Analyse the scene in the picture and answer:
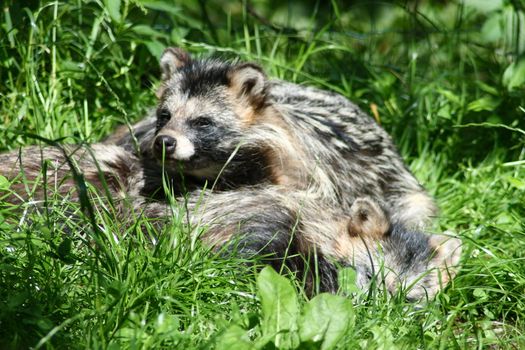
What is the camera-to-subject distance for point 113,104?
6.38m

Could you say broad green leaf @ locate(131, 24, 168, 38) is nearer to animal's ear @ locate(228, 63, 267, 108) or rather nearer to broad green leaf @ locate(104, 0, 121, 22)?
broad green leaf @ locate(104, 0, 121, 22)

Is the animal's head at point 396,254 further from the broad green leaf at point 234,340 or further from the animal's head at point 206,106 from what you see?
the broad green leaf at point 234,340

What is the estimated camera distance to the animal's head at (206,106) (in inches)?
206

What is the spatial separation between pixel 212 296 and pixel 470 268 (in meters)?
1.52

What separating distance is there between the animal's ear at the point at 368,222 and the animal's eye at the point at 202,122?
40.9 inches

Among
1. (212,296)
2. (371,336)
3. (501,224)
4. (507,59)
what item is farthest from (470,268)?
(507,59)

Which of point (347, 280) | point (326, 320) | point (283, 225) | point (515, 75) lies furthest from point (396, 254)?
point (515, 75)

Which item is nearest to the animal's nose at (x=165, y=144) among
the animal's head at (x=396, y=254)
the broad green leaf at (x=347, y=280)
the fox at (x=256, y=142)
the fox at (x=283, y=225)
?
the fox at (x=256, y=142)

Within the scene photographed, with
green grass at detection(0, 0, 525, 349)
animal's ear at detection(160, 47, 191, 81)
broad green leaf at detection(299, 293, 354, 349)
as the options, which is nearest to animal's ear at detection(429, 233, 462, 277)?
green grass at detection(0, 0, 525, 349)

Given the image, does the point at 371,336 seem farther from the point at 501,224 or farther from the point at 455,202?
the point at 455,202

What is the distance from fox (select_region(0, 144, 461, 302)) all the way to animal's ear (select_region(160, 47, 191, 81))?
675mm

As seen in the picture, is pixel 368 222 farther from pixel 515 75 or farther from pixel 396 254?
pixel 515 75

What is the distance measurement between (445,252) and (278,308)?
66.1 inches

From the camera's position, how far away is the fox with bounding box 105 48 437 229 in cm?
526
